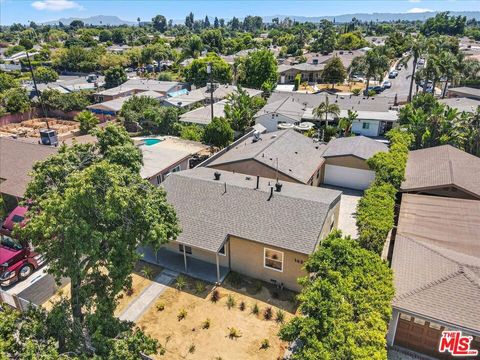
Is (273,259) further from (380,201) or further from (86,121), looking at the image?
(86,121)

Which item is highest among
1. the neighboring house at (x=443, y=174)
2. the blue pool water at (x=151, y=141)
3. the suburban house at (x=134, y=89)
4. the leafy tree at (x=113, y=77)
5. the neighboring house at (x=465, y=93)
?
the leafy tree at (x=113, y=77)

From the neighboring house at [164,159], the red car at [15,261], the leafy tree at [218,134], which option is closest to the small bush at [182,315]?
the red car at [15,261]

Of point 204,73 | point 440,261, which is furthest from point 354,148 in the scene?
point 204,73

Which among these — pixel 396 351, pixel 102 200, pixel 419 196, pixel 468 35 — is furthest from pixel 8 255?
pixel 468 35

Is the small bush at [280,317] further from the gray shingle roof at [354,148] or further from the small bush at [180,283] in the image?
the gray shingle roof at [354,148]

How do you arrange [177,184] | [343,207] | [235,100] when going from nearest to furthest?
[177,184]
[343,207]
[235,100]

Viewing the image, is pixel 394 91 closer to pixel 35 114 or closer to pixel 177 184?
pixel 177 184
